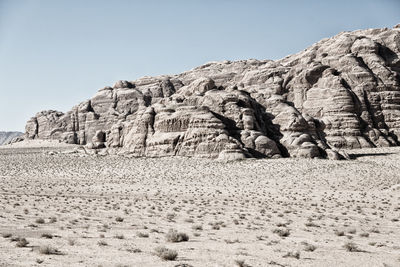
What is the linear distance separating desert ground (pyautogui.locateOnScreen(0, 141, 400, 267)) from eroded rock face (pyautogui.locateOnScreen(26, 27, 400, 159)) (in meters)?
7.16

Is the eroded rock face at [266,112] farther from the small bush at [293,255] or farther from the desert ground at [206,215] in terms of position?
the small bush at [293,255]

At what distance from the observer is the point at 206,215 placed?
61.5 feet

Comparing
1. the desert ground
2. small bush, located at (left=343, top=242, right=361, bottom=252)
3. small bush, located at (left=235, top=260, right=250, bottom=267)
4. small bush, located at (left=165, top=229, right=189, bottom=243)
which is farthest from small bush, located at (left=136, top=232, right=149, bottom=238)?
small bush, located at (left=343, top=242, right=361, bottom=252)

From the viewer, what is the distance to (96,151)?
60.8m

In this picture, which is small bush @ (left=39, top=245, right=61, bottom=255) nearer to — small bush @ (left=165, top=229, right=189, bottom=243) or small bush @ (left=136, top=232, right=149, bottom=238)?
small bush @ (left=136, top=232, right=149, bottom=238)

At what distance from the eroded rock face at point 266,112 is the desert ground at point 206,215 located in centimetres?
716

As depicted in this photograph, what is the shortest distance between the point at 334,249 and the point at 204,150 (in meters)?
36.9

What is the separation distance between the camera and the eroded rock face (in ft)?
165

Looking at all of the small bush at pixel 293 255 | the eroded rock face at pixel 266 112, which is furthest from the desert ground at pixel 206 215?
the eroded rock face at pixel 266 112

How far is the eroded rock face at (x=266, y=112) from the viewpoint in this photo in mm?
50281

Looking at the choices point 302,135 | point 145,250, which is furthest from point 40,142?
point 145,250

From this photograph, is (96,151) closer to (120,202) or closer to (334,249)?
(120,202)

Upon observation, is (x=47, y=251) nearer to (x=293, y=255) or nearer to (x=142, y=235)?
(x=142, y=235)

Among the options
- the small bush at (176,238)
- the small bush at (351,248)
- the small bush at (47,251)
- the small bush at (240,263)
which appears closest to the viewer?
the small bush at (240,263)
